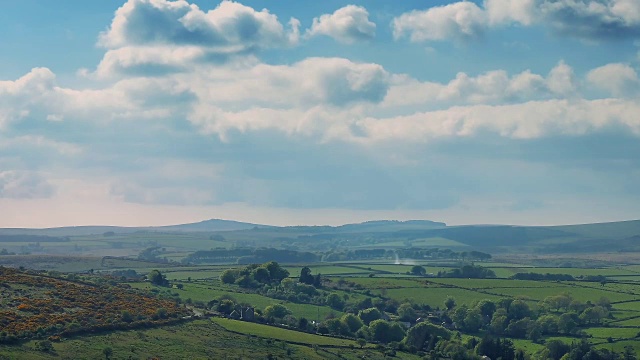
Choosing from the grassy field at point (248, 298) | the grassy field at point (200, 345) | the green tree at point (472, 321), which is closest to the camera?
the grassy field at point (200, 345)

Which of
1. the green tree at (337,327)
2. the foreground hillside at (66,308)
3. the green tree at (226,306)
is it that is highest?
the foreground hillside at (66,308)

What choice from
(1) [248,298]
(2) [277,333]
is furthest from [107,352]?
(1) [248,298]

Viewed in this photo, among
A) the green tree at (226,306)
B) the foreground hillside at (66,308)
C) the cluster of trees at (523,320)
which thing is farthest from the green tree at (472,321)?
the foreground hillside at (66,308)

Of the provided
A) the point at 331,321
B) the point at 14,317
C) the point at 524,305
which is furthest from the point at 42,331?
the point at 524,305

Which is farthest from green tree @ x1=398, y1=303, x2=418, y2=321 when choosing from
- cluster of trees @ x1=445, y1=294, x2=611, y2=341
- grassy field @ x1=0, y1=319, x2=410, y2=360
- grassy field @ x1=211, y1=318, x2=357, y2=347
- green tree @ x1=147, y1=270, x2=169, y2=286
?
green tree @ x1=147, y1=270, x2=169, y2=286

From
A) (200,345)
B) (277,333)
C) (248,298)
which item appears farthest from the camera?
(248,298)

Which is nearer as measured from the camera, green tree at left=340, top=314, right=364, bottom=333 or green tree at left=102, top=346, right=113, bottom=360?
green tree at left=102, top=346, right=113, bottom=360

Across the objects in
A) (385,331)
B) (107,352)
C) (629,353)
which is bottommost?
(629,353)

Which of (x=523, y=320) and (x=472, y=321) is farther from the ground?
(x=523, y=320)

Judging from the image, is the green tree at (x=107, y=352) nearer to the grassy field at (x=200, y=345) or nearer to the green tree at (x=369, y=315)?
the grassy field at (x=200, y=345)

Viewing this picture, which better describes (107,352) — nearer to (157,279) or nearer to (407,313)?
(157,279)

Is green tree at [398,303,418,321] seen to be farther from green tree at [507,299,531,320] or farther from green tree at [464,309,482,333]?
green tree at [507,299,531,320]

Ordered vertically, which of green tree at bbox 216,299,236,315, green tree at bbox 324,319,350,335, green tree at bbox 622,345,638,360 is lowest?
green tree at bbox 622,345,638,360

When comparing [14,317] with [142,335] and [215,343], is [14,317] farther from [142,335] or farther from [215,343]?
[215,343]
